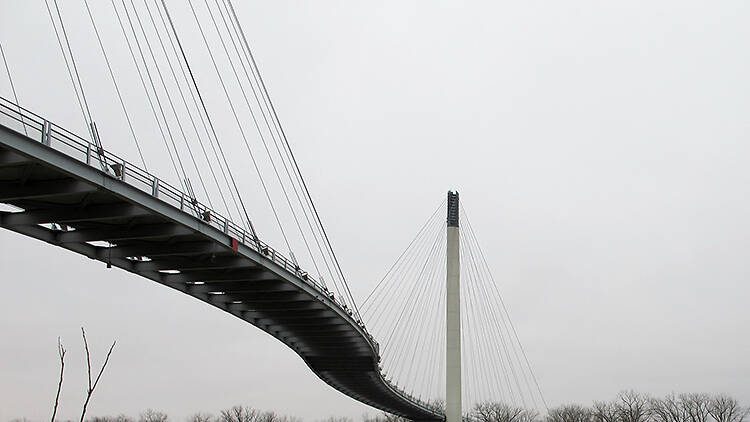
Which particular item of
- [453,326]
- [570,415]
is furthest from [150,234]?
[570,415]

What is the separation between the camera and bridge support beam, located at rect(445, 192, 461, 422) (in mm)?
73000

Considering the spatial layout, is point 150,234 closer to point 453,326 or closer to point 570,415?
point 453,326

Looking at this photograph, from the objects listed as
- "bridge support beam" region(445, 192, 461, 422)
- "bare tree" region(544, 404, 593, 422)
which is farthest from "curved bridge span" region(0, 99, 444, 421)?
"bare tree" region(544, 404, 593, 422)

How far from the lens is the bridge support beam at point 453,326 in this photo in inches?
2874

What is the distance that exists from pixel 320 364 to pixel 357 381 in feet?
35.2

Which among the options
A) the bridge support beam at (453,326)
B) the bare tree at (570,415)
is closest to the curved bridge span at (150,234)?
the bridge support beam at (453,326)

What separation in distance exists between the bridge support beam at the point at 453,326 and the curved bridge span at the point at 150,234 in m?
19.0

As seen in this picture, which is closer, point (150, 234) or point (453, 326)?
point (150, 234)

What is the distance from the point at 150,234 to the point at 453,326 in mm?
46265

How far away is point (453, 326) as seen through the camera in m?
74.0

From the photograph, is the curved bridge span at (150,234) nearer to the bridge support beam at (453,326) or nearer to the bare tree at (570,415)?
the bridge support beam at (453,326)

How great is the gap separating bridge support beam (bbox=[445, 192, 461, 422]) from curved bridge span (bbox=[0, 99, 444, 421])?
→ 19.0 m

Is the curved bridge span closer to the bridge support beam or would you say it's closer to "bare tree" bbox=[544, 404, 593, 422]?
the bridge support beam

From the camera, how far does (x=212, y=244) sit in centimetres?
3488
